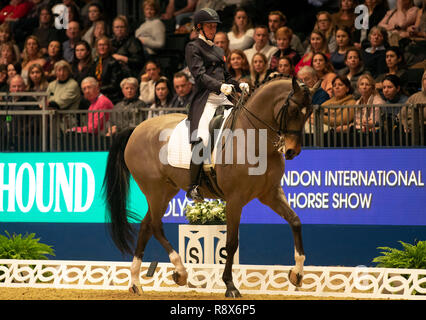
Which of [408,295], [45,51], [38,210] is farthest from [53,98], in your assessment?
[408,295]

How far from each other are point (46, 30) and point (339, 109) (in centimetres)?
779

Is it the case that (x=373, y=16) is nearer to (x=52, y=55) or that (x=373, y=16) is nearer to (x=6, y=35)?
(x=52, y=55)

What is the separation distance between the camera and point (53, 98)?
1330 cm

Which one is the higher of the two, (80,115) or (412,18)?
(412,18)

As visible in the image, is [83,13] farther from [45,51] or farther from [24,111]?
[24,111]

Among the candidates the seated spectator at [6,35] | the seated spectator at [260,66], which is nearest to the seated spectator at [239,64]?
the seated spectator at [260,66]

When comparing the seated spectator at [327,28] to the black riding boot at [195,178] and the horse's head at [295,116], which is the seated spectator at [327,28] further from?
the horse's head at [295,116]

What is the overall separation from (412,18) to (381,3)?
0.68m

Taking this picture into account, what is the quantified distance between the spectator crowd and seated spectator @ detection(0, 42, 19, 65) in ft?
0.06

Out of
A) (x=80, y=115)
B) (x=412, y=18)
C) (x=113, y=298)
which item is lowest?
(x=113, y=298)

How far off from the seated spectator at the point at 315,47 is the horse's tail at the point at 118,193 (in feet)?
11.8

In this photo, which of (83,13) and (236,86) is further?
(83,13)

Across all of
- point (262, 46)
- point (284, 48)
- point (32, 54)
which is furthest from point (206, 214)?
point (32, 54)

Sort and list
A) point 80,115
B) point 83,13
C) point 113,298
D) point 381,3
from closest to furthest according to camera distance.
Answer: point 113,298 → point 80,115 → point 381,3 → point 83,13
